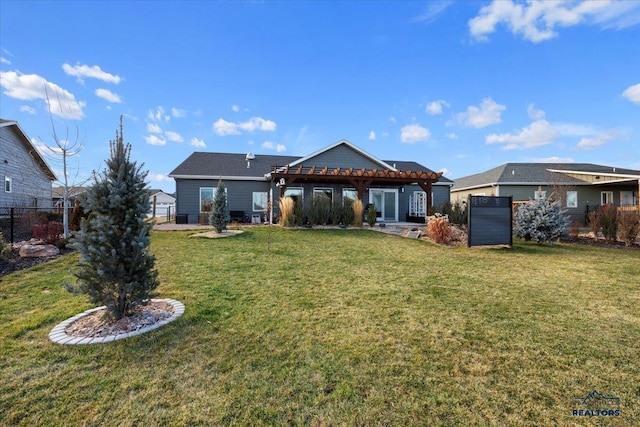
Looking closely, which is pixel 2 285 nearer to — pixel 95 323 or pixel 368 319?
pixel 95 323

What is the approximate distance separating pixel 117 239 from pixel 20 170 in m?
20.0

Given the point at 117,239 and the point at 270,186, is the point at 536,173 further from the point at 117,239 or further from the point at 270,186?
the point at 117,239

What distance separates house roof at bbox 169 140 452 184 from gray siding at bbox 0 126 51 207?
7859mm

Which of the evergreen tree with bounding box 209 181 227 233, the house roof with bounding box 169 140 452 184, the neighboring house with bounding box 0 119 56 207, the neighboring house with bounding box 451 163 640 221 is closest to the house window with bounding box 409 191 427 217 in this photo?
the house roof with bounding box 169 140 452 184

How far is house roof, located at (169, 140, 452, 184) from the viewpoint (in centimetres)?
1656

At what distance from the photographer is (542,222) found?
373 inches

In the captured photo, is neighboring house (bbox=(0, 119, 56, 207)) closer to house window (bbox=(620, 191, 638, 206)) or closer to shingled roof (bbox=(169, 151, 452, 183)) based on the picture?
shingled roof (bbox=(169, 151, 452, 183))

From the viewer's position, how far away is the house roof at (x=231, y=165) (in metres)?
16.6

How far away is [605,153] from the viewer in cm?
2523

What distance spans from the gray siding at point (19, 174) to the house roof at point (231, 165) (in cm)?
786

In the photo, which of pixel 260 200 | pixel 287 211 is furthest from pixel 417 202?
pixel 287 211

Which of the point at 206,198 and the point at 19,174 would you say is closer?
the point at 19,174

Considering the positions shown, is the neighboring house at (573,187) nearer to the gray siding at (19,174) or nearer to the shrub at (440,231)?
the shrub at (440,231)

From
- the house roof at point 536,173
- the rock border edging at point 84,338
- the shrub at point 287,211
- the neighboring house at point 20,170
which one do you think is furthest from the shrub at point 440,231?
the neighboring house at point 20,170
